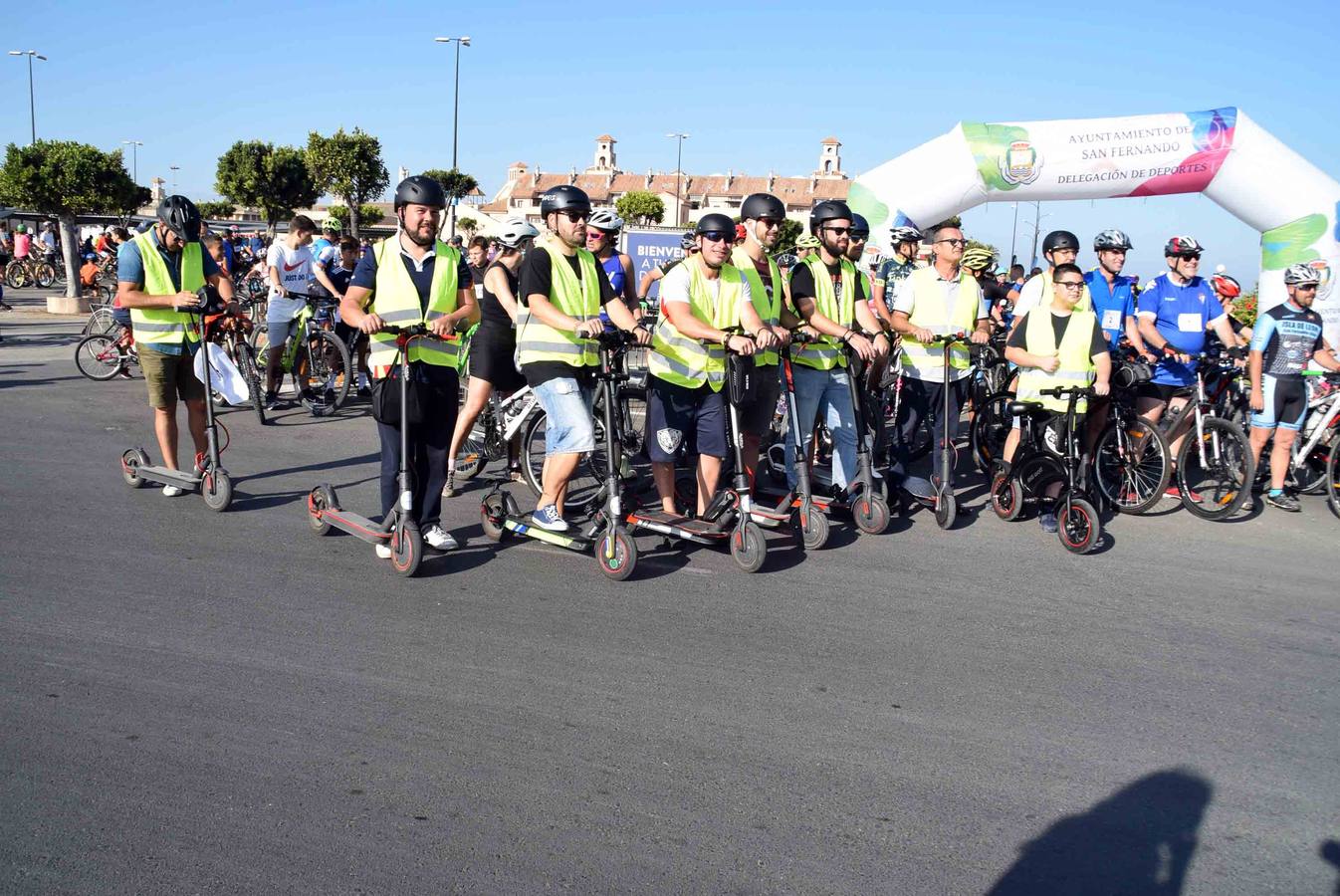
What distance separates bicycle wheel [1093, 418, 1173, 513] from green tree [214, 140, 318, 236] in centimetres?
4169

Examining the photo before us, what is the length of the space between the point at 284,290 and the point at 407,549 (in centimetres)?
598

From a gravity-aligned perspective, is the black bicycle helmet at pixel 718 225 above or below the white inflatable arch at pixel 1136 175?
below

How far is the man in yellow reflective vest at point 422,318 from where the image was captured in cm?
556

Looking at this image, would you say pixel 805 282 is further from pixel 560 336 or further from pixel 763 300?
pixel 560 336

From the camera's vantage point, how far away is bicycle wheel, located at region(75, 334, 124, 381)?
12141 millimetres

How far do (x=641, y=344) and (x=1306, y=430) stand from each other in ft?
17.9

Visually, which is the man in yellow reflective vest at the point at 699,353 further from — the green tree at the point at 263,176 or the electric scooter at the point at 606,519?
the green tree at the point at 263,176

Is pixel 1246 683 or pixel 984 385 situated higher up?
pixel 984 385

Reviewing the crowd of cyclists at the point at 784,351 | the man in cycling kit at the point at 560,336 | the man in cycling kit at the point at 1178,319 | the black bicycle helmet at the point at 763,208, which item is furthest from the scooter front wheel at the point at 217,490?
the man in cycling kit at the point at 1178,319

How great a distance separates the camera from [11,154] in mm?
21219

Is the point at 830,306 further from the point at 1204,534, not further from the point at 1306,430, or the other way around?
the point at 1306,430

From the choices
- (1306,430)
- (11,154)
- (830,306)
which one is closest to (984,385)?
(1306,430)

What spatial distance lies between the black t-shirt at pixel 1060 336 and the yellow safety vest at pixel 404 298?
12.6 ft

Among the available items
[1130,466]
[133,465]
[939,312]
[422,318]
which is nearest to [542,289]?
[422,318]
